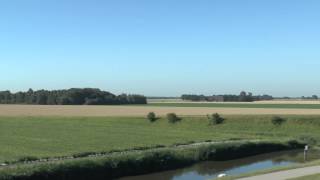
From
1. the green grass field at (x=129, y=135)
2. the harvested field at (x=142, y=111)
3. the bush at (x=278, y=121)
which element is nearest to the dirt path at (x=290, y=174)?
the green grass field at (x=129, y=135)

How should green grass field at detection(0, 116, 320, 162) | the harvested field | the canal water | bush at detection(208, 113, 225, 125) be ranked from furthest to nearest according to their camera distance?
the harvested field < bush at detection(208, 113, 225, 125) < green grass field at detection(0, 116, 320, 162) < the canal water

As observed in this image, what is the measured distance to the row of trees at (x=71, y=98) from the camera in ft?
482

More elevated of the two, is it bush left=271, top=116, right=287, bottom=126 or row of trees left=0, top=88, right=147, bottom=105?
row of trees left=0, top=88, right=147, bottom=105

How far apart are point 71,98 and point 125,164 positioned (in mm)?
117701

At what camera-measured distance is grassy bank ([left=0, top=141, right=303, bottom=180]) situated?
85.8 ft

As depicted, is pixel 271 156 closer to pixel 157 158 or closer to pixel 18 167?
pixel 157 158

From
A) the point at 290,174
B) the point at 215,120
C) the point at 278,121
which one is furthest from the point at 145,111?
the point at 290,174

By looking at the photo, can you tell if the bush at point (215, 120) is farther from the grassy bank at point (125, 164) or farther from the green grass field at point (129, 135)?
the grassy bank at point (125, 164)

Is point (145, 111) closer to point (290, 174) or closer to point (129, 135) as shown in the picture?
point (129, 135)

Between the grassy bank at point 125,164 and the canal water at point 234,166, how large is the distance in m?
0.62

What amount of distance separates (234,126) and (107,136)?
21.0 m

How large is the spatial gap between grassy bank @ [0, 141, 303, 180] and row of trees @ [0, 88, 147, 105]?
107 metres

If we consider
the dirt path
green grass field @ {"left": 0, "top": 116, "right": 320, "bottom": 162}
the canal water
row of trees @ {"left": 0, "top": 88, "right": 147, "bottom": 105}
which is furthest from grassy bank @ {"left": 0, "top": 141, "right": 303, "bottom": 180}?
row of trees @ {"left": 0, "top": 88, "right": 147, "bottom": 105}

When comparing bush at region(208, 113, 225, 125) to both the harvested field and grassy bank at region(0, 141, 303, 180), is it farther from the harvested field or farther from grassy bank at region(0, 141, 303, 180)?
grassy bank at region(0, 141, 303, 180)
